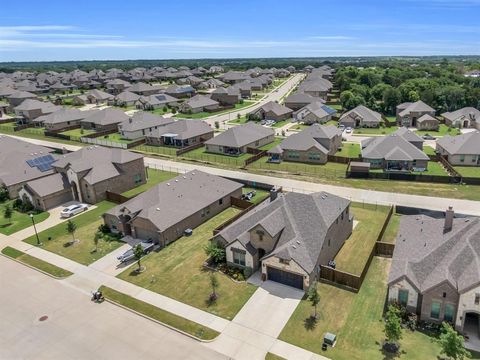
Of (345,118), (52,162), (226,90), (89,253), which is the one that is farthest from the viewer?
(226,90)

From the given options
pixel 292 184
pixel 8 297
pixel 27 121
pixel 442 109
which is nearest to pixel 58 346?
pixel 8 297

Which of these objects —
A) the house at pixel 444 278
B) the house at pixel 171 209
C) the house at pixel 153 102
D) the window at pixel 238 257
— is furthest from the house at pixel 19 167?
the house at pixel 153 102

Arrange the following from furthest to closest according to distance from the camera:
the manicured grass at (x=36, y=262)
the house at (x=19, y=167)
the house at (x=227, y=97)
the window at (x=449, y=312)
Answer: the house at (x=227, y=97), the house at (x=19, y=167), the manicured grass at (x=36, y=262), the window at (x=449, y=312)

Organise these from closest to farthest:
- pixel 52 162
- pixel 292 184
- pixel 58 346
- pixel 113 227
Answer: pixel 58 346, pixel 113 227, pixel 292 184, pixel 52 162

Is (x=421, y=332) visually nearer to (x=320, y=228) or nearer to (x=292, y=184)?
(x=320, y=228)

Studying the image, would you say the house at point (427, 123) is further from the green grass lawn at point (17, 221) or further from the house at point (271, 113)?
the green grass lawn at point (17, 221)

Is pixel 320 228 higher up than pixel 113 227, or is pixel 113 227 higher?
pixel 320 228

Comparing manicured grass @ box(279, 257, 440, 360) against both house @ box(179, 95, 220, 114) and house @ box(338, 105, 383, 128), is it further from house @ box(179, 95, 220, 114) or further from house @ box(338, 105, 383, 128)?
house @ box(179, 95, 220, 114)
